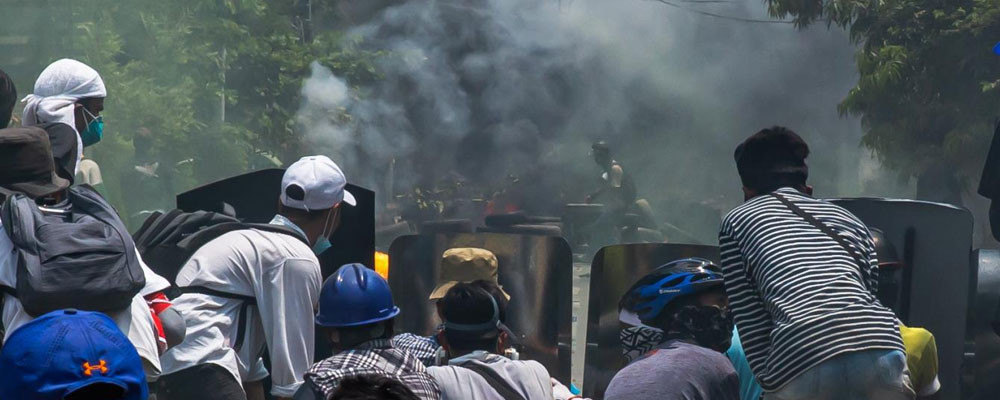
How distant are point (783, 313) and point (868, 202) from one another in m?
1.78

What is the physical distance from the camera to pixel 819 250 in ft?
10.6

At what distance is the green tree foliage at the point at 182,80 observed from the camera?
17688 millimetres

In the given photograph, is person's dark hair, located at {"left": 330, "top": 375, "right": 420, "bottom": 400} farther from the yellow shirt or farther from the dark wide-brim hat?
the yellow shirt

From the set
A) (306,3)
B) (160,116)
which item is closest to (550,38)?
(306,3)

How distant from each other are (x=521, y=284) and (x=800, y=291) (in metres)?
1.97

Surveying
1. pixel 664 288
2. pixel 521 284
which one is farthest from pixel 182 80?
pixel 664 288

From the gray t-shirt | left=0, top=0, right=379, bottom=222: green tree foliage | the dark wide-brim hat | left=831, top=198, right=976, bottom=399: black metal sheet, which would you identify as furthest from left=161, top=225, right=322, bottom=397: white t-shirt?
left=0, top=0, right=379, bottom=222: green tree foliage

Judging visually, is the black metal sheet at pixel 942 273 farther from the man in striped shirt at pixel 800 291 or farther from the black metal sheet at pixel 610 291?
the man in striped shirt at pixel 800 291

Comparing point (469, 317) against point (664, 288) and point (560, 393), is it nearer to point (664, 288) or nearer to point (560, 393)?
point (560, 393)

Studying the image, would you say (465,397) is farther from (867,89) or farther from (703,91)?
(703,91)

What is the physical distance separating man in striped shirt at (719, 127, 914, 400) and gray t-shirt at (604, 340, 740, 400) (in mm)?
112

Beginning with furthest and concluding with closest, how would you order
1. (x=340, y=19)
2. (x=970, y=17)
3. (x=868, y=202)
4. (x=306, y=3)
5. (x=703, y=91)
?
(x=703, y=91) < (x=340, y=19) < (x=306, y=3) < (x=970, y=17) < (x=868, y=202)

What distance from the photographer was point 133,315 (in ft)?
10.8

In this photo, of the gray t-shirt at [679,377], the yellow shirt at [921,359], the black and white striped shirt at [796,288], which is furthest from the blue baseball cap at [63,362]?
the yellow shirt at [921,359]
